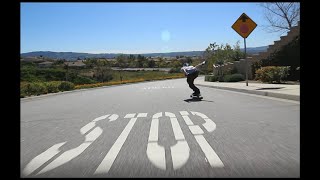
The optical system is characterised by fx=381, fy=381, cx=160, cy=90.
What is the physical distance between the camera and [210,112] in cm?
1172

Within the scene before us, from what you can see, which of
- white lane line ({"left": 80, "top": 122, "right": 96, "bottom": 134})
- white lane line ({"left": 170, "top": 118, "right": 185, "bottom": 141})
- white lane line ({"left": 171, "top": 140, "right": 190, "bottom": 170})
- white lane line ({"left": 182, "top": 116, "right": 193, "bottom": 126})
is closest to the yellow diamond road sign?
white lane line ({"left": 182, "top": 116, "right": 193, "bottom": 126})

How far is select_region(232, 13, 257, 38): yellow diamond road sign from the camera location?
22.8m

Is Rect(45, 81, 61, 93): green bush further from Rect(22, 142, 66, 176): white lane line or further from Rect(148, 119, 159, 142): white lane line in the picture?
Rect(22, 142, 66, 176): white lane line

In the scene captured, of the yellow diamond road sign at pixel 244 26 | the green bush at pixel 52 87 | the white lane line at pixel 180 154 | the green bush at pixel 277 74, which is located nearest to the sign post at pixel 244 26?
the yellow diamond road sign at pixel 244 26

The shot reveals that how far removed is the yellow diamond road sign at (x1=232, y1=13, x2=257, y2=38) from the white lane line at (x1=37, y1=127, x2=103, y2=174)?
16.4 m

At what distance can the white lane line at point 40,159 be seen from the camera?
205 inches

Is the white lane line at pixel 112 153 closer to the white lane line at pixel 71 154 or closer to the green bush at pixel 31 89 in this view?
the white lane line at pixel 71 154

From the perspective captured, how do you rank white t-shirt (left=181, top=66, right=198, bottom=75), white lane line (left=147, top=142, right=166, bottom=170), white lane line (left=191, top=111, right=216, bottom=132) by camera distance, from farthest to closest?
white t-shirt (left=181, top=66, right=198, bottom=75) → white lane line (left=191, top=111, right=216, bottom=132) → white lane line (left=147, top=142, right=166, bottom=170)

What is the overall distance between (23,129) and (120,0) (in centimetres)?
610

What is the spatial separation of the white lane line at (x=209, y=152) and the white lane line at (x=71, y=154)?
2.05 metres

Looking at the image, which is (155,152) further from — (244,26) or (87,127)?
(244,26)

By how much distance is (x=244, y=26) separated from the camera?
22859 millimetres
